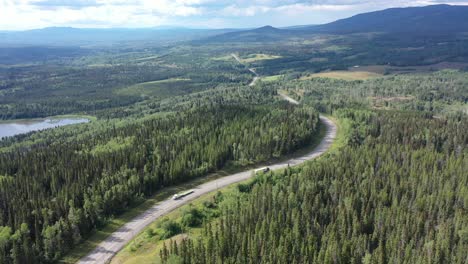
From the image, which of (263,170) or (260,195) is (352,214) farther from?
(263,170)

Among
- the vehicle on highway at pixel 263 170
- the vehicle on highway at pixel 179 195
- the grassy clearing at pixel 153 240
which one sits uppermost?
the vehicle on highway at pixel 263 170

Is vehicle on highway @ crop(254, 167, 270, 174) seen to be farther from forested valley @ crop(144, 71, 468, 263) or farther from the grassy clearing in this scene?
the grassy clearing

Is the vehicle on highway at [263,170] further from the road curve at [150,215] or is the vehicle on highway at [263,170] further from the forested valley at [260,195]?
the forested valley at [260,195]

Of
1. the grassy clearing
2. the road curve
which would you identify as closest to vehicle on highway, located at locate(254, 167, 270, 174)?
the road curve

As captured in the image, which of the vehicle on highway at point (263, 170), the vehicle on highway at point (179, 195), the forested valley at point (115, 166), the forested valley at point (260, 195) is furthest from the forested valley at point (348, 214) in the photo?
the forested valley at point (115, 166)

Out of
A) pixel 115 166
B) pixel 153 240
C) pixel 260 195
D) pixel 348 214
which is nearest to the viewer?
pixel 153 240

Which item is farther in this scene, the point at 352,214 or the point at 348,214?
the point at 352,214

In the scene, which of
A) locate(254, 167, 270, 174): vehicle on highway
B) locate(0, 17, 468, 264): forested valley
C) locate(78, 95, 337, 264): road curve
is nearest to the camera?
locate(0, 17, 468, 264): forested valley

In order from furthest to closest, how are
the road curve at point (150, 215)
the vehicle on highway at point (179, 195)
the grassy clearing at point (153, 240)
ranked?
the vehicle on highway at point (179, 195)
the road curve at point (150, 215)
the grassy clearing at point (153, 240)

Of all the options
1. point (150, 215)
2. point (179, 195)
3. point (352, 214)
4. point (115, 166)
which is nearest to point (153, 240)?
point (150, 215)
